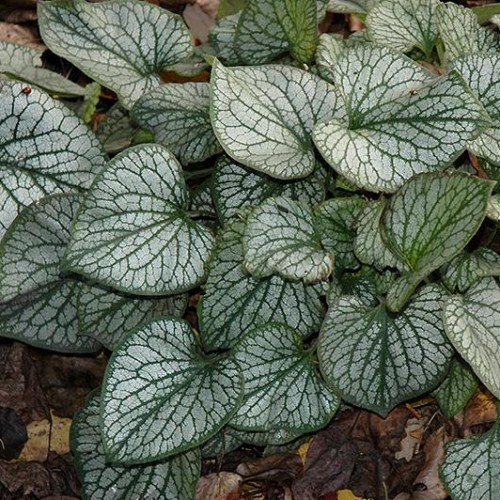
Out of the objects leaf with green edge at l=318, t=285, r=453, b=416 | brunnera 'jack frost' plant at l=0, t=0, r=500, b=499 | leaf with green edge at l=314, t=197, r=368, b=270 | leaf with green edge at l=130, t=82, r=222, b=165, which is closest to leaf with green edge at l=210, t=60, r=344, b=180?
brunnera 'jack frost' plant at l=0, t=0, r=500, b=499

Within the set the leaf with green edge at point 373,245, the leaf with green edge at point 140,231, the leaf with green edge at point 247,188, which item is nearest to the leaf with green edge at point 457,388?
the leaf with green edge at point 373,245

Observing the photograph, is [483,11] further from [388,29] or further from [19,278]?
[19,278]

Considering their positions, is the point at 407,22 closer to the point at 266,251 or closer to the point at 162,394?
the point at 266,251

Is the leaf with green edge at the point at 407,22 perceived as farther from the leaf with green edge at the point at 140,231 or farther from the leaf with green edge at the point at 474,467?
the leaf with green edge at the point at 474,467

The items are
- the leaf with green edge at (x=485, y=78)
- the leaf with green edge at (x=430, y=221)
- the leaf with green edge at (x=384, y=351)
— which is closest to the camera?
the leaf with green edge at (x=430, y=221)

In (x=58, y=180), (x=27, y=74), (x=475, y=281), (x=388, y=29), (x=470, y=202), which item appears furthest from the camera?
(x=27, y=74)

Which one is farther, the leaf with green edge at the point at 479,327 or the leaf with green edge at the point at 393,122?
the leaf with green edge at the point at 393,122

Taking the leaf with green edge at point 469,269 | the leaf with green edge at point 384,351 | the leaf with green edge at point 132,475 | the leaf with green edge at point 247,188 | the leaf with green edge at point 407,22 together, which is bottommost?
the leaf with green edge at point 132,475

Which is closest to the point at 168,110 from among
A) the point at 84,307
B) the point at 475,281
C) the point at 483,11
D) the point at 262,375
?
the point at 84,307
